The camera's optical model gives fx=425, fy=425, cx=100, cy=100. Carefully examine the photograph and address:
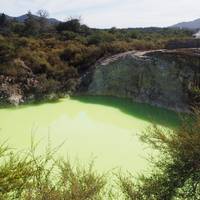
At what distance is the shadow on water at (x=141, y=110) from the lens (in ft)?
70.2

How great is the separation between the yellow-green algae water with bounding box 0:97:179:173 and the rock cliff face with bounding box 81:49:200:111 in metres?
1.17

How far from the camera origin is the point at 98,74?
2934 centimetres

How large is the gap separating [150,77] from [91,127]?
838 cm

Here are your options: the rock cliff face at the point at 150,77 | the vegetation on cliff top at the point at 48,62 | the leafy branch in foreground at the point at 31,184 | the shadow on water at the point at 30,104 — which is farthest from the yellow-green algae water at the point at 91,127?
the leafy branch in foreground at the point at 31,184

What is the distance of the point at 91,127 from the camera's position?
20.2m

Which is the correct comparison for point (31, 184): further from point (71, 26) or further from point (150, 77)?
point (71, 26)

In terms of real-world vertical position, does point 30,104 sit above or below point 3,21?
below

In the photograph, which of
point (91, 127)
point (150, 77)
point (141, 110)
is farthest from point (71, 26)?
point (91, 127)

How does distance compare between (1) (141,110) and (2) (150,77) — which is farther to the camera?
(2) (150,77)

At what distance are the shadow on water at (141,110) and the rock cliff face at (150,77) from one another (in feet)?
2.71

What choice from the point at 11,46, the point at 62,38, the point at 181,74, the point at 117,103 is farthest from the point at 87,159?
the point at 62,38

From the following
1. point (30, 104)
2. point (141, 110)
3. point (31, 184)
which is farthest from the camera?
point (30, 104)

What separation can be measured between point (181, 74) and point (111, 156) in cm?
1141

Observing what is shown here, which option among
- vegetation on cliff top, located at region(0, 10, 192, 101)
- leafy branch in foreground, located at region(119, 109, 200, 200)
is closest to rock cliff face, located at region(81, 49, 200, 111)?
vegetation on cliff top, located at region(0, 10, 192, 101)
